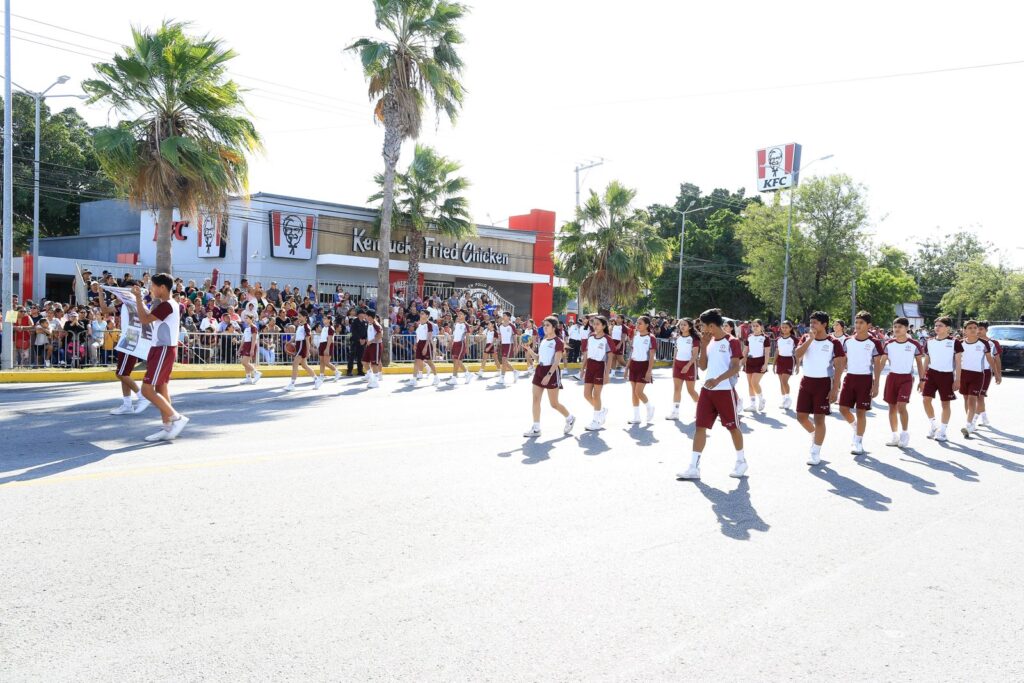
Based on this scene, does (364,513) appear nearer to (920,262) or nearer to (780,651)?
(780,651)

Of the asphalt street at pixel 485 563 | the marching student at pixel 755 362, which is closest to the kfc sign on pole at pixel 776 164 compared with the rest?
the marching student at pixel 755 362

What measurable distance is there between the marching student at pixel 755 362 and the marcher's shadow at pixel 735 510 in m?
7.18

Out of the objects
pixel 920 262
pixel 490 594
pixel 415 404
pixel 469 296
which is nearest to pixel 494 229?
pixel 469 296

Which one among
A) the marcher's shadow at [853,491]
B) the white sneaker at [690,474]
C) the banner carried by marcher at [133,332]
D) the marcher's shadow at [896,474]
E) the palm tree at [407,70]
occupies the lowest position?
the marcher's shadow at [896,474]

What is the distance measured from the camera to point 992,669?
3613 millimetres

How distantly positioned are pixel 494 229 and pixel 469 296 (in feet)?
18.5

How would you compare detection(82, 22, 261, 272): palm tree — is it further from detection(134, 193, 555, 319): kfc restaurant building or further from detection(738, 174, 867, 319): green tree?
detection(738, 174, 867, 319): green tree

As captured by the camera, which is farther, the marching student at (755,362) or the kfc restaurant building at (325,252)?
the kfc restaurant building at (325,252)

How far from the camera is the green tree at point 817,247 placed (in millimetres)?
46469

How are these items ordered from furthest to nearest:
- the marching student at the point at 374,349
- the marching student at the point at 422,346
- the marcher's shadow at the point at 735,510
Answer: the marching student at the point at 422,346 < the marching student at the point at 374,349 < the marcher's shadow at the point at 735,510

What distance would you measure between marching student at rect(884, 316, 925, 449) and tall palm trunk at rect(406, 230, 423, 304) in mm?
22256

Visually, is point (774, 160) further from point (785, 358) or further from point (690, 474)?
point (690, 474)

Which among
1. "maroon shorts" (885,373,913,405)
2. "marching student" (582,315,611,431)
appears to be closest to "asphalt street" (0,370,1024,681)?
"maroon shorts" (885,373,913,405)

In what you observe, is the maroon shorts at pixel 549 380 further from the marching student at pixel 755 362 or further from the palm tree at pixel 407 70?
the palm tree at pixel 407 70
